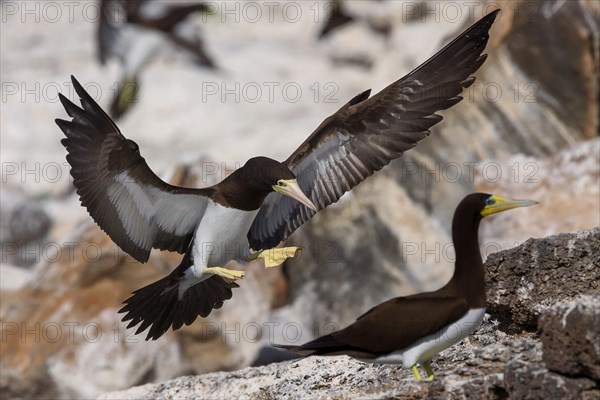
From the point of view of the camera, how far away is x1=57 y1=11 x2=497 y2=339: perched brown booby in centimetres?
698

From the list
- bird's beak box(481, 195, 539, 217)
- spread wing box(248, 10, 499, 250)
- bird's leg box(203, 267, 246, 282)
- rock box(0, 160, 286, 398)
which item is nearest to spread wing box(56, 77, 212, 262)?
bird's leg box(203, 267, 246, 282)

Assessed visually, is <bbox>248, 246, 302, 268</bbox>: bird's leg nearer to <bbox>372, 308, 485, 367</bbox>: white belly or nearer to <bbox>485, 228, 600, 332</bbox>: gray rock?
<bbox>485, 228, 600, 332</bbox>: gray rock

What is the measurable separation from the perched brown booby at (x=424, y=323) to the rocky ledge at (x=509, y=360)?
16 cm

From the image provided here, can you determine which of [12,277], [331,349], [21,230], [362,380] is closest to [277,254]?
[362,380]

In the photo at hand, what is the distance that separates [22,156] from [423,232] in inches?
250

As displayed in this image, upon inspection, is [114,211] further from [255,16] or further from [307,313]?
[255,16]

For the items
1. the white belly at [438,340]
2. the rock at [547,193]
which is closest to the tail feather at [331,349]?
the white belly at [438,340]

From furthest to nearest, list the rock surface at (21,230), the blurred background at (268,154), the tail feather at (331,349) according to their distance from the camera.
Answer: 1. the rock surface at (21,230)
2. the blurred background at (268,154)
3. the tail feather at (331,349)

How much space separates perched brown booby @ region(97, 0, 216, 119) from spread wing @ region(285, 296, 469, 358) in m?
11.6

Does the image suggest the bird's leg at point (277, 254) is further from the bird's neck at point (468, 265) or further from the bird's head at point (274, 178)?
the bird's neck at point (468, 265)

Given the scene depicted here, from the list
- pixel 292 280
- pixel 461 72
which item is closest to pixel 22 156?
pixel 292 280

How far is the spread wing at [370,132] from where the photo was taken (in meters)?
7.27

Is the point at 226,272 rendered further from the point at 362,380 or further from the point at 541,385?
the point at 541,385

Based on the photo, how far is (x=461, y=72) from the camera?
7258 mm
